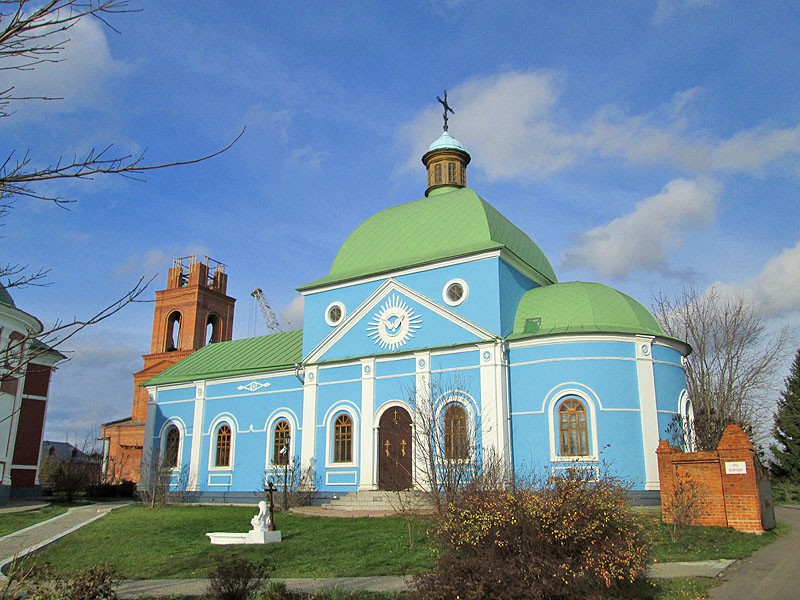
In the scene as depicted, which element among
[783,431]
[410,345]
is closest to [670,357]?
[410,345]

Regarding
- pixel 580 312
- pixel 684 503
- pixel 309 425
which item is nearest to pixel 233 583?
pixel 684 503

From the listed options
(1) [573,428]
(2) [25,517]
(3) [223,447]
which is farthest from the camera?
(3) [223,447]

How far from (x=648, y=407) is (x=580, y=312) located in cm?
326

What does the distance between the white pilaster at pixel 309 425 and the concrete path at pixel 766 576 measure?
1358 centimetres

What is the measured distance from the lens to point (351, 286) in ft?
77.0

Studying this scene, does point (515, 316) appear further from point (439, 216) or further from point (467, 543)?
point (467, 543)

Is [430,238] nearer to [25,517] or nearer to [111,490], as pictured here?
[25,517]

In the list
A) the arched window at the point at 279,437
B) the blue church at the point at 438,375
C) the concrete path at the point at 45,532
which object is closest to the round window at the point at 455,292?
the blue church at the point at 438,375

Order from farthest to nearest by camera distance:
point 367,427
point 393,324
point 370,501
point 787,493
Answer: point 787,493, point 393,324, point 367,427, point 370,501

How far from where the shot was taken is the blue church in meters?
18.8

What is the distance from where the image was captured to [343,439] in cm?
2222

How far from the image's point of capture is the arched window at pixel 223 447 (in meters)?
25.3

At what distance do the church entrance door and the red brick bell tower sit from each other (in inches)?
874

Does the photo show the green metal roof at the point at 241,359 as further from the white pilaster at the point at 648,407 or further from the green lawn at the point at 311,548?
the white pilaster at the point at 648,407
